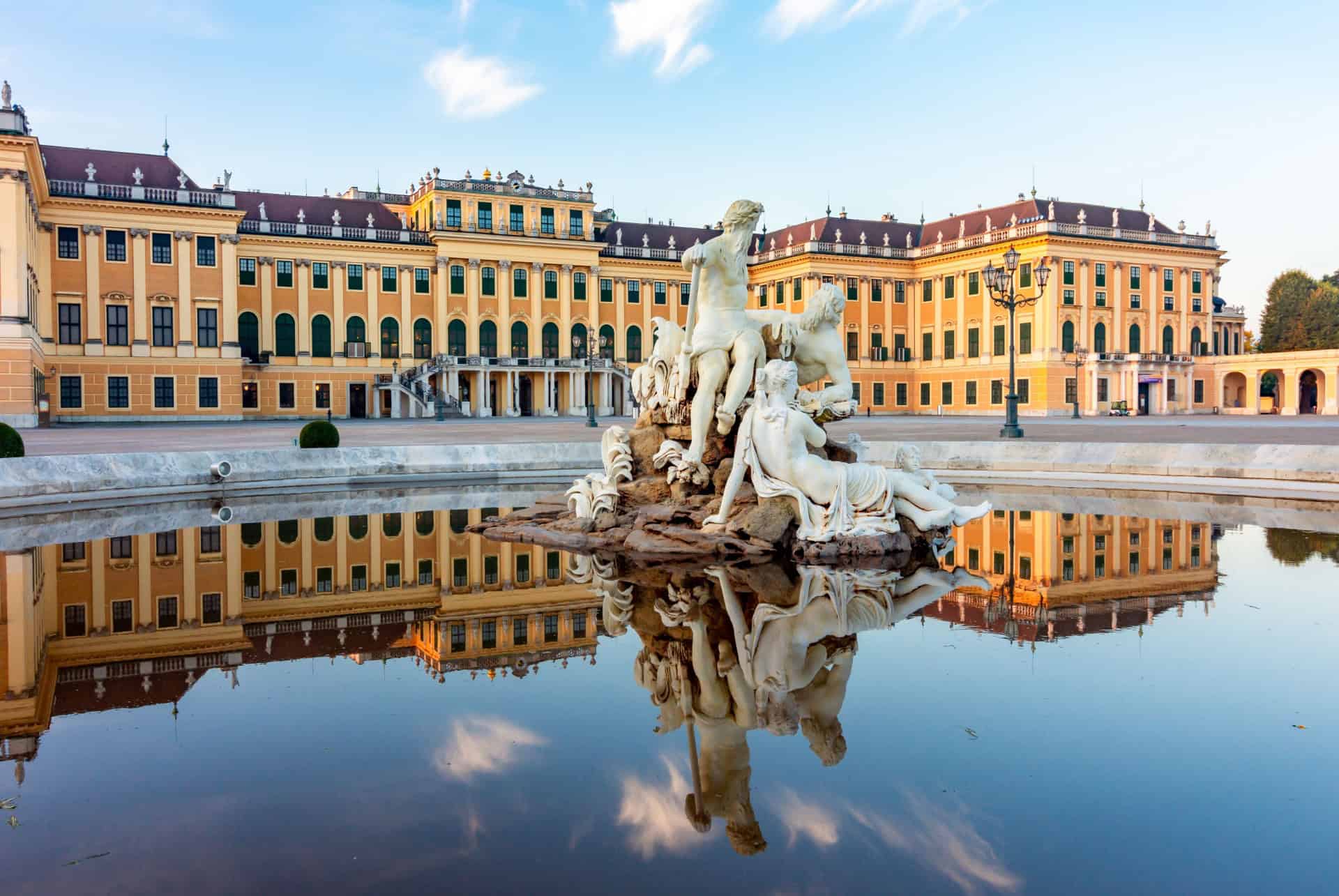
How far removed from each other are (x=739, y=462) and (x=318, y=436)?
11728 millimetres

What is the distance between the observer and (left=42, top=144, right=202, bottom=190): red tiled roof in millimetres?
50031

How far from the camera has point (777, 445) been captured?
8695mm

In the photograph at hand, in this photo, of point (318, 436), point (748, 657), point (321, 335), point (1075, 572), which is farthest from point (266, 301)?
point (748, 657)

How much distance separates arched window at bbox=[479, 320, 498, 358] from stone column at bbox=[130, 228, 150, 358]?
1919 cm

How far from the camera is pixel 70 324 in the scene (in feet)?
159

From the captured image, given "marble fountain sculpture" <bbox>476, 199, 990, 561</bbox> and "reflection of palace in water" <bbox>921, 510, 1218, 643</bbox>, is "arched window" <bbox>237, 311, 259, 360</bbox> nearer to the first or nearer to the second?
"marble fountain sculpture" <bbox>476, 199, 990, 561</bbox>

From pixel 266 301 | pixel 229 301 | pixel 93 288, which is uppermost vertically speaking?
pixel 266 301

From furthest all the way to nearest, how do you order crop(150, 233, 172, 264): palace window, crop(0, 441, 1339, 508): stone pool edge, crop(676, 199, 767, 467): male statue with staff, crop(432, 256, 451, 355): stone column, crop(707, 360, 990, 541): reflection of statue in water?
crop(432, 256, 451, 355): stone column → crop(150, 233, 172, 264): palace window → crop(0, 441, 1339, 508): stone pool edge → crop(676, 199, 767, 467): male statue with staff → crop(707, 360, 990, 541): reflection of statue in water

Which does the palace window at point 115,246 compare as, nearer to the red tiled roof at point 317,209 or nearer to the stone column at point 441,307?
the red tiled roof at point 317,209

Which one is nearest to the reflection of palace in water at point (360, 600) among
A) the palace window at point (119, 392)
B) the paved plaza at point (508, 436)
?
the paved plaza at point (508, 436)

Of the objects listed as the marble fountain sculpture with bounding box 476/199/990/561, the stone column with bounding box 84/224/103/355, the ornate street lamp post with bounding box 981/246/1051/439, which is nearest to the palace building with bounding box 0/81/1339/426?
the stone column with bounding box 84/224/103/355

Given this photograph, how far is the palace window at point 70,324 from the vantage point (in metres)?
48.4

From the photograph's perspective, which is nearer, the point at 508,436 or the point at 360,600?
the point at 360,600

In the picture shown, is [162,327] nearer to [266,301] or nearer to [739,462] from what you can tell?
[266,301]
